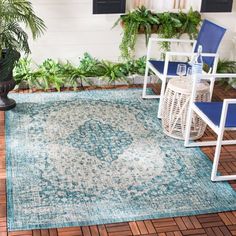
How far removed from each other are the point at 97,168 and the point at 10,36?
141 cm

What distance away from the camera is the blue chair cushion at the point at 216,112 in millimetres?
3105

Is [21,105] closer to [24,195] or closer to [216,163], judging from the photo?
[24,195]

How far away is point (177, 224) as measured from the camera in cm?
273

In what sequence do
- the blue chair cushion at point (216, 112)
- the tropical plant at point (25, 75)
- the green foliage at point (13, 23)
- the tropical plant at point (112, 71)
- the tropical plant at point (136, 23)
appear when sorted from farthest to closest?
1. the tropical plant at point (112, 71)
2. the tropical plant at point (136, 23)
3. the tropical plant at point (25, 75)
4. the green foliage at point (13, 23)
5. the blue chair cushion at point (216, 112)

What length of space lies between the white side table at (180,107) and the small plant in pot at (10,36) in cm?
129

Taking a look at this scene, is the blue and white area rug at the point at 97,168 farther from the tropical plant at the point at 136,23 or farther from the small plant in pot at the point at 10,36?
the tropical plant at the point at 136,23

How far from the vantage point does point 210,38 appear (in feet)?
13.7

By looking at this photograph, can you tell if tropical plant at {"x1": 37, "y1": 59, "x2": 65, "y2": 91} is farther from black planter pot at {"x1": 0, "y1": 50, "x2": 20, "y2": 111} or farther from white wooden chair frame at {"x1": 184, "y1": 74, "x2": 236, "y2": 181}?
white wooden chair frame at {"x1": 184, "y1": 74, "x2": 236, "y2": 181}

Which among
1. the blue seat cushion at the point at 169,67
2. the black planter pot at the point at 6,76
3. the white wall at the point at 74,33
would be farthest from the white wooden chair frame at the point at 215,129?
the white wall at the point at 74,33

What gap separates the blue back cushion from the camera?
406 centimetres

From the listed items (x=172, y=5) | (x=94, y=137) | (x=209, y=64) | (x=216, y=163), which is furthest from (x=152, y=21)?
(x=216, y=163)

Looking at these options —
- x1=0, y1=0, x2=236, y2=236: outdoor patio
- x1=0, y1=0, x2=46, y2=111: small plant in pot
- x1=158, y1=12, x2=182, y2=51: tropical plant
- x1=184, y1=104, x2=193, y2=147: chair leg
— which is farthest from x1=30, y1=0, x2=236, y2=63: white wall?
x1=184, y1=104, x2=193, y2=147: chair leg

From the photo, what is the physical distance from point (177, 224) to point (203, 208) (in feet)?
0.82

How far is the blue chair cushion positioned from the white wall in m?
1.76
